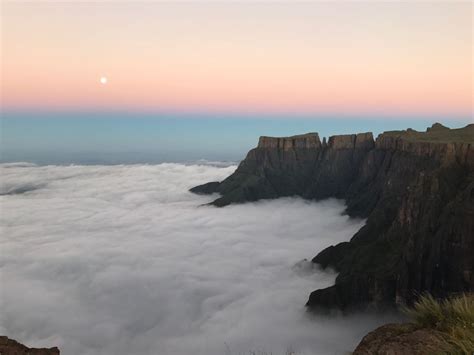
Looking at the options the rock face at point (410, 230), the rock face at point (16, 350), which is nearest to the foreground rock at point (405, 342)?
the rock face at point (16, 350)

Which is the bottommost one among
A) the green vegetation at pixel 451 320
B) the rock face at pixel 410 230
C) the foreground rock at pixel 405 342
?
the rock face at pixel 410 230

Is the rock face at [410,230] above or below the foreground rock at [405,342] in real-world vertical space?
below

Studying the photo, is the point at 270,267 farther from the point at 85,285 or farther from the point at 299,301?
the point at 85,285

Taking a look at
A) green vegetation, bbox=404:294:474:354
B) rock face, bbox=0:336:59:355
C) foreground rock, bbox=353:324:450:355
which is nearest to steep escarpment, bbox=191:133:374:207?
green vegetation, bbox=404:294:474:354

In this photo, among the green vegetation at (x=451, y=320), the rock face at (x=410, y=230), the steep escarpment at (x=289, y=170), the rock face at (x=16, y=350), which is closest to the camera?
the green vegetation at (x=451, y=320)

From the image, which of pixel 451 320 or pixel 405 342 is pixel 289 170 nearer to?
pixel 451 320

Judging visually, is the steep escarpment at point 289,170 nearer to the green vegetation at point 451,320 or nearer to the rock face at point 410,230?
the rock face at point 410,230

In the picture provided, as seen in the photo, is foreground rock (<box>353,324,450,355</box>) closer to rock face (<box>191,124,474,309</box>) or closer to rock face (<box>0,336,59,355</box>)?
rock face (<box>0,336,59,355</box>)
